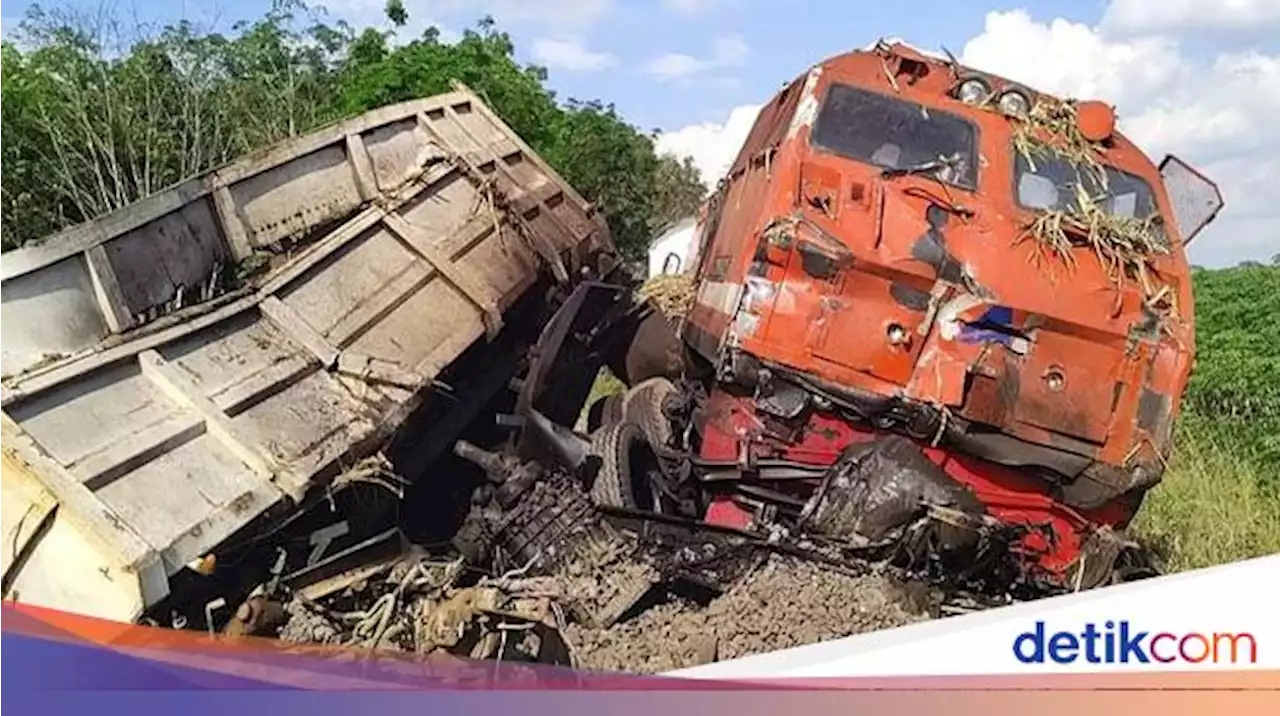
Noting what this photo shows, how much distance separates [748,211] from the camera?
20.6 feet

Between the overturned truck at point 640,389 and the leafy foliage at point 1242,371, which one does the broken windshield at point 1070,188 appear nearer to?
the overturned truck at point 640,389

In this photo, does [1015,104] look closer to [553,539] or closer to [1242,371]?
[553,539]

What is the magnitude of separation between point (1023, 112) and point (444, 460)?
3.09m

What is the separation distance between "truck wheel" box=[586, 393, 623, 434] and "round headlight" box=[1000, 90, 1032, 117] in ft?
7.43

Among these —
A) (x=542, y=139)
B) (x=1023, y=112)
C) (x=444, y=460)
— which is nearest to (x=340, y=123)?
(x=444, y=460)

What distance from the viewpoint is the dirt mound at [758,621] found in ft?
13.9

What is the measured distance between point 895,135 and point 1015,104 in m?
0.62

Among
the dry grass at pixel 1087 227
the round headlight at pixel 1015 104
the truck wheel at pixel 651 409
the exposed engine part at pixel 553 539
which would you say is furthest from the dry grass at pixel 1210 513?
the exposed engine part at pixel 553 539

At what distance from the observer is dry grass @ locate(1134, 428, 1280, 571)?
24.0 feet

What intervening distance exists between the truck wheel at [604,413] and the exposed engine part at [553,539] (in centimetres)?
75

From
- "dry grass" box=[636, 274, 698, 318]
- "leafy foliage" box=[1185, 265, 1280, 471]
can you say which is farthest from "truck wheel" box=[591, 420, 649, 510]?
"leafy foliage" box=[1185, 265, 1280, 471]

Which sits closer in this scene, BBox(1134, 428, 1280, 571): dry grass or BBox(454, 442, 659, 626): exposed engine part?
BBox(454, 442, 659, 626): exposed engine part

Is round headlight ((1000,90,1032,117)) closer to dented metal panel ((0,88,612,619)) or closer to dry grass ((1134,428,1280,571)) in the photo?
dry grass ((1134,428,1280,571))

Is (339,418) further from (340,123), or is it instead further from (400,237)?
(340,123)
